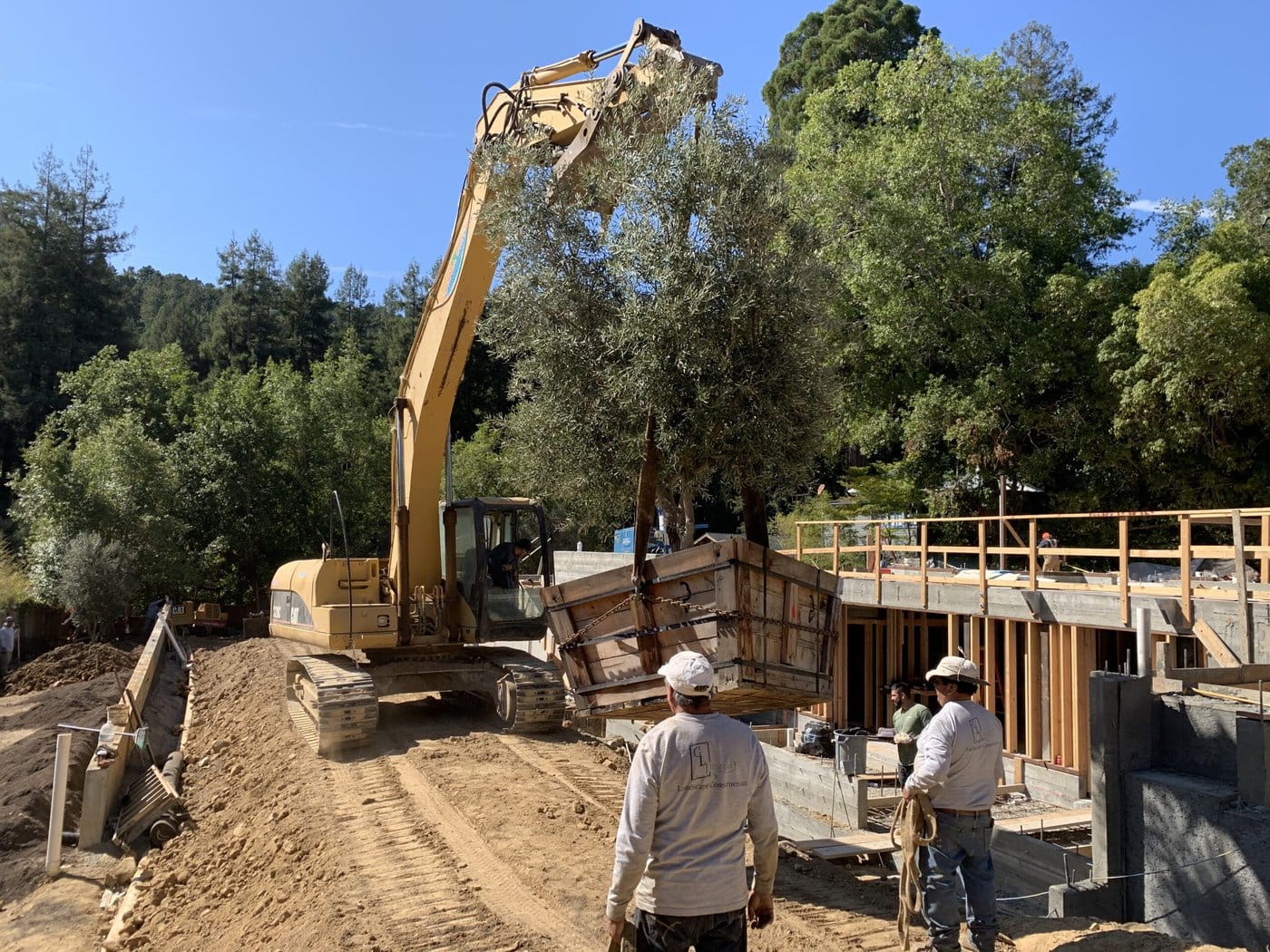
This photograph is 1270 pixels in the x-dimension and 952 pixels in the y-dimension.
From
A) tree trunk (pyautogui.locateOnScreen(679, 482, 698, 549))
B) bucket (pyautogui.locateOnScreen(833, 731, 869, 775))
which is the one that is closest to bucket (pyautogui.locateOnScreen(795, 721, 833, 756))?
bucket (pyautogui.locateOnScreen(833, 731, 869, 775))

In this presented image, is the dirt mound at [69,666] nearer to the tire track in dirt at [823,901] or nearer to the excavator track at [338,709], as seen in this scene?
the excavator track at [338,709]

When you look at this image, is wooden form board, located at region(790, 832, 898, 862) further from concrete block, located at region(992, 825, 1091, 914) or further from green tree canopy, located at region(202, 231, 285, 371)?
green tree canopy, located at region(202, 231, 285, 371)

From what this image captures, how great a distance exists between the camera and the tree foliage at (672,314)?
778 centimetres

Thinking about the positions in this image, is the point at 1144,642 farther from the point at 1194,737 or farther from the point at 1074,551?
the point at 1074,551

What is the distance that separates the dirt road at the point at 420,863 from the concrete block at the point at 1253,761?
3.86 feet

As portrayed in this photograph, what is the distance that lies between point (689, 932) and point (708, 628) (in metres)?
2.92

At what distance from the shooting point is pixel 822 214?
75.9ft

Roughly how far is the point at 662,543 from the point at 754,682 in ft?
80.9

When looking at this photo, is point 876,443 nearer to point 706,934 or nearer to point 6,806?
point 6,806

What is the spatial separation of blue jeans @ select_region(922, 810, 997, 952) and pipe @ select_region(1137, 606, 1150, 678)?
4286 mm

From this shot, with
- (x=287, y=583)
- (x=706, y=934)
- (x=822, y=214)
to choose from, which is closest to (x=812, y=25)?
(x=822, y=214)

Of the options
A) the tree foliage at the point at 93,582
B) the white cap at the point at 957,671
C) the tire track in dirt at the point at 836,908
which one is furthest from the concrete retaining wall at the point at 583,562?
the white cap at the point at 957,671

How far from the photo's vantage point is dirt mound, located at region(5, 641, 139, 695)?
21906mm

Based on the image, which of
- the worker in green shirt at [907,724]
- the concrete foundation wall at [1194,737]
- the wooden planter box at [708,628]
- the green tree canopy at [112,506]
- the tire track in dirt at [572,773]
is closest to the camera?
the wooden planter box at [708,628]
